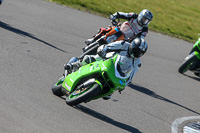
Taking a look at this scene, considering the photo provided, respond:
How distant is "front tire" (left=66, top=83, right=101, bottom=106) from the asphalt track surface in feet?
0.50

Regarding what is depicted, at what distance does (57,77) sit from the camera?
9.46 meters

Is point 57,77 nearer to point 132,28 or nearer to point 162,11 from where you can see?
point 132,28

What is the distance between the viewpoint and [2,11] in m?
15.1

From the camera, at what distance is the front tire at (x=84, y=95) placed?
23.2ft

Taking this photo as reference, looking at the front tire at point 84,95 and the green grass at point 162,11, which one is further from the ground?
the front tire at point 84,95

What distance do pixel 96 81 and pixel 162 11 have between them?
→ 20.5 meters

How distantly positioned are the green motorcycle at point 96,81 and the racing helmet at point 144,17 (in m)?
2.99

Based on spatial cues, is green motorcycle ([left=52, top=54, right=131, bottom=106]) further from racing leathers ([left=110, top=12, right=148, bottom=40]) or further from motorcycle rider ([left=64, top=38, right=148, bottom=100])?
racing leathers ([left=110, top=12, right=148, bottom=40])

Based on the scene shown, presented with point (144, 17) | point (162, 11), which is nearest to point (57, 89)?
point (144, 17)

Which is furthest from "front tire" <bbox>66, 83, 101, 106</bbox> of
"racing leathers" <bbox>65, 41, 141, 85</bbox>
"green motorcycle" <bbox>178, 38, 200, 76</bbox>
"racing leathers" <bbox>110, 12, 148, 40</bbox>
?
"green motorcycle" <bbox>178, 38, 200, 76</bbox>

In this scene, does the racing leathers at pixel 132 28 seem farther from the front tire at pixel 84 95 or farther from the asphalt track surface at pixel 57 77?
the front tire at pixel 84 95

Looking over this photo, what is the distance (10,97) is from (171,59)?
1041 centimetres

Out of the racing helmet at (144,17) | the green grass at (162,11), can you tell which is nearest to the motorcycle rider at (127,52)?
the racing helmet at (144,17)

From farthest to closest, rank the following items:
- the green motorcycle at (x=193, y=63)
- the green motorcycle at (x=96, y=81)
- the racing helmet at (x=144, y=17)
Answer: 1. the green motorcycle at (x=193, y=63)
2. the racing helmet at (x=144, y=17)
3. the green motorcycle at (x=96, y=81)
